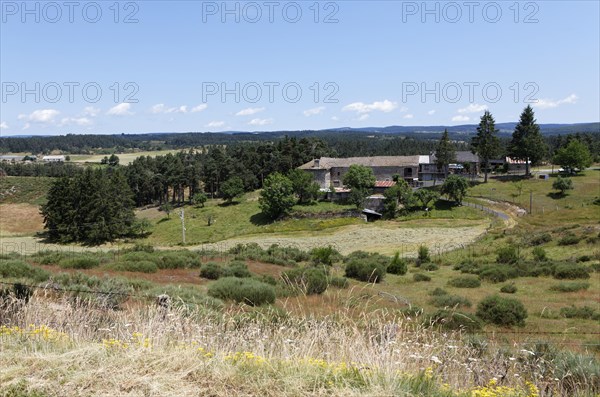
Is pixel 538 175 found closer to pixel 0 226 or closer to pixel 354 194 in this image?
pixel 354 194

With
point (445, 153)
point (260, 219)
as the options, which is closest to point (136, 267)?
point (260, 219)

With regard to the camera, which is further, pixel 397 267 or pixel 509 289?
pixel 397 267

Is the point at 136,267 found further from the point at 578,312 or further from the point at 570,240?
the point at 570,240

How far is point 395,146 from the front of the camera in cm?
17938

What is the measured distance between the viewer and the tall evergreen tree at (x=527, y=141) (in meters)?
83.0

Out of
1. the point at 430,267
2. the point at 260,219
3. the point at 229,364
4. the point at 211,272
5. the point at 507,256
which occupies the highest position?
the point at 229,364

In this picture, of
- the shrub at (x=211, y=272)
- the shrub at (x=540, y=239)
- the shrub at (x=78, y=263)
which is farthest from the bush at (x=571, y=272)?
the shrub at (x=78, y=263)

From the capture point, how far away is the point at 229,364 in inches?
205

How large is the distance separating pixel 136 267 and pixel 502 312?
15.7 meters

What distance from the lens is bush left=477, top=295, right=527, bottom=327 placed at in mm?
18094

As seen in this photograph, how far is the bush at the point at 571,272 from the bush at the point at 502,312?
12596 millimetres

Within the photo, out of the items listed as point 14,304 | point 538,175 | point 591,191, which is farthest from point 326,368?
point 538,175

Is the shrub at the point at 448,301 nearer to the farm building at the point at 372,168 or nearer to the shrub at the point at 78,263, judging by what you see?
the shrub at the point at 78,263

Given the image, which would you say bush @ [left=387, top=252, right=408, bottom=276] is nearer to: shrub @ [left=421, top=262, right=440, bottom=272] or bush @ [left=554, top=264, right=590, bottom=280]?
shrub @ [left=421, top=262, right=440, bottom=272]
